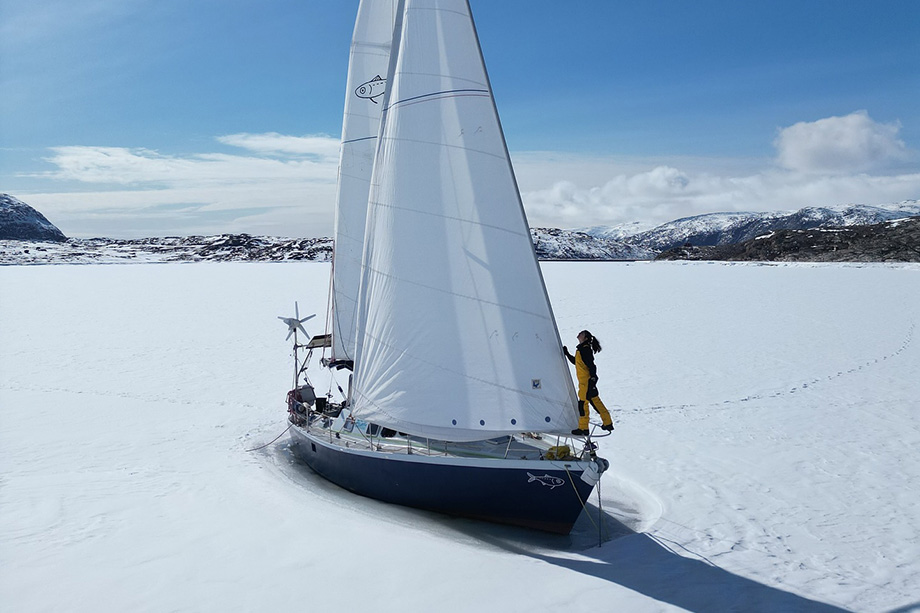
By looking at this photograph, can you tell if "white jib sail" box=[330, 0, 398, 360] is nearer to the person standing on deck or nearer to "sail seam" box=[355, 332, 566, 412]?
"sail seam" box=[355, 332, 566, 412]

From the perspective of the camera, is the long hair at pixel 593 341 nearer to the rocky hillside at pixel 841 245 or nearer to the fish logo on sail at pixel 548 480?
the fish logo on sail at pixel 548 480

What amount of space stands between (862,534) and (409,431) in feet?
22.8

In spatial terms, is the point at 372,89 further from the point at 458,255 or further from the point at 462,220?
the point at 458,255

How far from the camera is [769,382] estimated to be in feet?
62.2

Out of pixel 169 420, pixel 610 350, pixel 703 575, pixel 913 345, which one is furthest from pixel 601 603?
pixel 913 345

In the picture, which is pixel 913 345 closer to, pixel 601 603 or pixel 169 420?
pixel 601 603

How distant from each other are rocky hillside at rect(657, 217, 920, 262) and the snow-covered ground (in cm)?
7356

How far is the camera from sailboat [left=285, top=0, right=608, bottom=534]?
377 inches

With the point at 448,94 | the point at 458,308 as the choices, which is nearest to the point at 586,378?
the point at 458,308

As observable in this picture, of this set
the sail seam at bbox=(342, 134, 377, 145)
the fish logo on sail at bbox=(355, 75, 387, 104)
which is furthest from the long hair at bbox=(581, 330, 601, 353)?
the fish logo on sail at bbox=(355, 75, 387, 104)

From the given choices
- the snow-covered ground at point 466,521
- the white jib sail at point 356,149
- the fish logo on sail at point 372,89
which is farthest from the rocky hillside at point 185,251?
the fish logo on sail at point 372,89

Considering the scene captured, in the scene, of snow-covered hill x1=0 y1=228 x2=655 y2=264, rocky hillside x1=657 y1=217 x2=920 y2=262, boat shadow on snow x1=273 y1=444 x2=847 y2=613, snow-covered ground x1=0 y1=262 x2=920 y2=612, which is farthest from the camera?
snow-covered hill x1=0 y1=228 x2=655 y2=264

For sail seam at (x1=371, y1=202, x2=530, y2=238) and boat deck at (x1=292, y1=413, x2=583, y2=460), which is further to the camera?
boat deck at (x1=292, y1=413, x2=583, y2=460)

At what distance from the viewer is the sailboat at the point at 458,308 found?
377 inches
